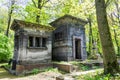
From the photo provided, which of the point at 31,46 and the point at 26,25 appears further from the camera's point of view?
the point at 31,46

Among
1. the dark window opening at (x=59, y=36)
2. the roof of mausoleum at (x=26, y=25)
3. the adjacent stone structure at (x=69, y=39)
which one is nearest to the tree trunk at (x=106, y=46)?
the roof of mausoleum at (x=26, y=25)

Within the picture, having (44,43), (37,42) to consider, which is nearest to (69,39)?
(44,43)

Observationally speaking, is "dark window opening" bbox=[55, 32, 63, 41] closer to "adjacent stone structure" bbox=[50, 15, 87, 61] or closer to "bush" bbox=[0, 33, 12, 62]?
"adjacent stone structure" bbox=[50, 15, 87, 61]

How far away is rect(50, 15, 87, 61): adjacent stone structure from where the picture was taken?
13406mm

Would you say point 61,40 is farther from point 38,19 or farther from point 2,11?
point 2,11

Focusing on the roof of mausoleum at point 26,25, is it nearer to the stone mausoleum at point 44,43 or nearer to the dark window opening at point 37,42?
the stone mausoleum at point 44,43

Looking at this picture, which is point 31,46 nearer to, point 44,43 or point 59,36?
point 44,43

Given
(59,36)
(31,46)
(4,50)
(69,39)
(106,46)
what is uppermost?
(59,36)

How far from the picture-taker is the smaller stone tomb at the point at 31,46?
414 inches

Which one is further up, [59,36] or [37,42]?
[59,36]

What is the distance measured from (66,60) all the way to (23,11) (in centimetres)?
998

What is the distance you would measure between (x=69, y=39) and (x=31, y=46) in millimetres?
3931

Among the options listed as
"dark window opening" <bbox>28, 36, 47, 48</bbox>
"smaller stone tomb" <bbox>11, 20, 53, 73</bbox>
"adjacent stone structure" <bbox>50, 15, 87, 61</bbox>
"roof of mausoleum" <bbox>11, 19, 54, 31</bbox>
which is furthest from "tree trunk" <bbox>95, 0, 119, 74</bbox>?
"adjacent stone structure" <bbox>50, 15, 87, 61</bbox>

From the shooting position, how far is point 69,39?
1348 cm
